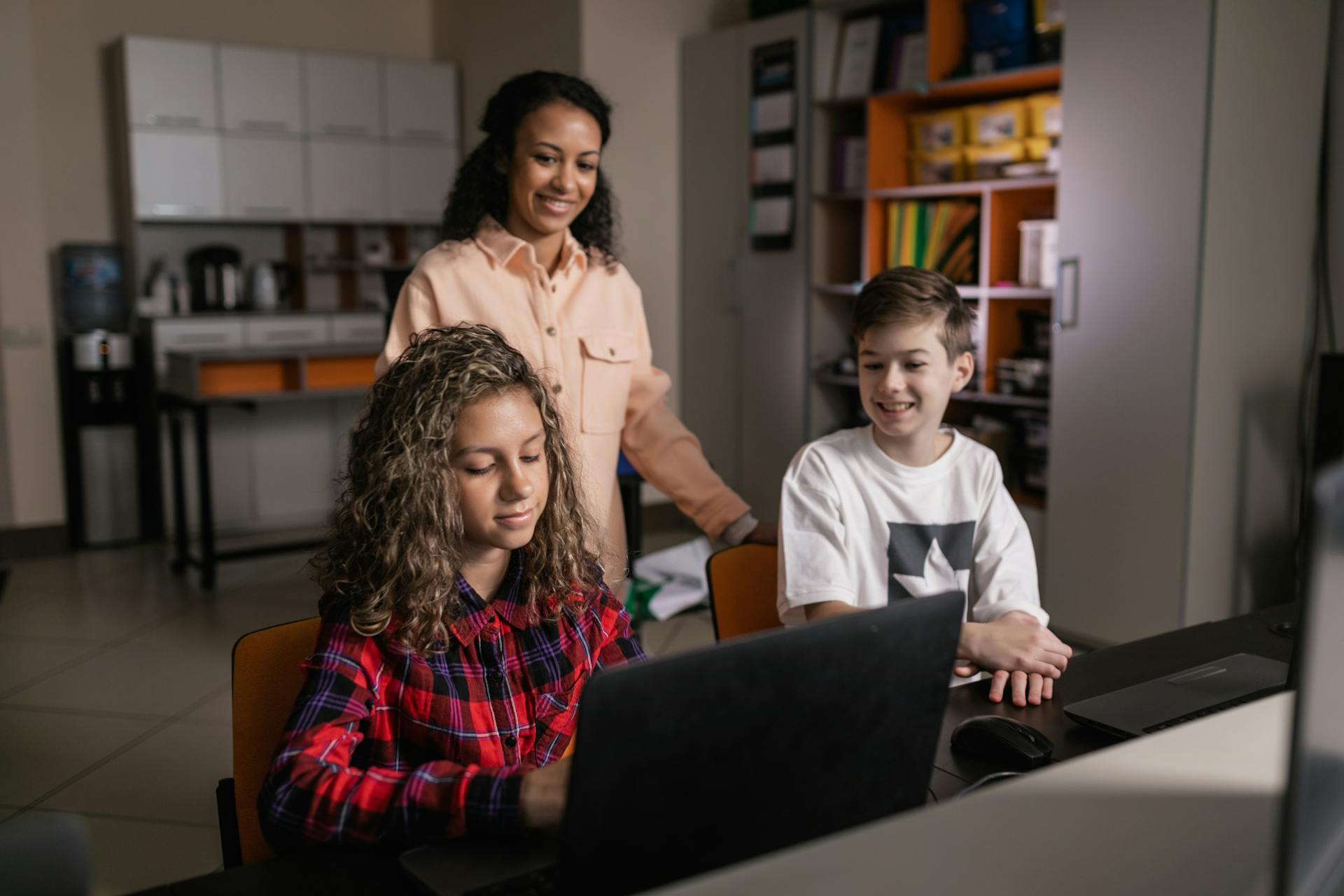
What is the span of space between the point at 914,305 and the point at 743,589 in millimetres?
546

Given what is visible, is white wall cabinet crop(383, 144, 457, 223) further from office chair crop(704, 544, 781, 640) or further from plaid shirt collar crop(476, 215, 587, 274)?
office chair crop(704, 544, 781, 640)

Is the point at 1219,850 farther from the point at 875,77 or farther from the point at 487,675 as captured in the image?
the point at 875,77

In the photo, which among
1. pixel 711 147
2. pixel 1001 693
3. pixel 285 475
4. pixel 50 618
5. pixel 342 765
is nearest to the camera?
pixel 342 765

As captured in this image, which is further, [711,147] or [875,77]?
[711,147]

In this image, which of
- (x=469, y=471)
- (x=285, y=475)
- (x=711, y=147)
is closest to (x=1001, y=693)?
(x=469, y=471)

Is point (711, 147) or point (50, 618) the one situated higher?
point (711, 147)

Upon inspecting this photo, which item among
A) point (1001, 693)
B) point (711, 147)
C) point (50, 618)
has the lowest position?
point (50, 618)

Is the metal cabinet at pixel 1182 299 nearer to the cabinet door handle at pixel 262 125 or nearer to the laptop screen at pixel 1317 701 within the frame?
the laptop screen at pixel 1317 701

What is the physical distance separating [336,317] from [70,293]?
121 centimetres

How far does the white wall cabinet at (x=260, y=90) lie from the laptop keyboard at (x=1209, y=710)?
17.9 feet

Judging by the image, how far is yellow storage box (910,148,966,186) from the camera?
436 centimetres

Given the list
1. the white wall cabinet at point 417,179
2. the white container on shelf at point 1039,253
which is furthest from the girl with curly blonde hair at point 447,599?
the white wall cabinet at point 417,179

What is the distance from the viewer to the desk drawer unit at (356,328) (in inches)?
233

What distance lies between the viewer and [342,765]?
111 centimetres
